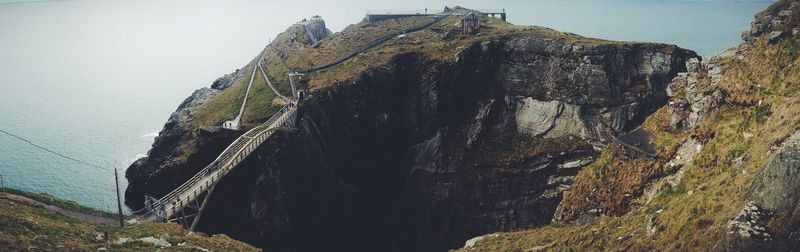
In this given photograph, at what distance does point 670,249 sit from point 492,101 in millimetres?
52134

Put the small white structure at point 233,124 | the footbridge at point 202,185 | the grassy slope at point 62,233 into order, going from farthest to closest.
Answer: the small white structure at point 233,124 < the footbridge at point 202,185 < the grassy slope at point 62,233


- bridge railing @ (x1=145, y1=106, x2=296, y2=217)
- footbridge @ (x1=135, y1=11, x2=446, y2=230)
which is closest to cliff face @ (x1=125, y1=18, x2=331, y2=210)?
bridge railing @ (x1=145, y1=106, x2=296, y2=217)

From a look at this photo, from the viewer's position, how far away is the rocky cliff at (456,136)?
255ft

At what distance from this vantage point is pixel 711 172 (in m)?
47.3

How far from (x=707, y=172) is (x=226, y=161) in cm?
4583

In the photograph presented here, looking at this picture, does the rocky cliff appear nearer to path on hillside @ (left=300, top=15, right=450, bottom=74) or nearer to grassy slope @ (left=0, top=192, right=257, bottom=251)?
path on hillside @ (left=300, top=15, right=450, bottom=74)

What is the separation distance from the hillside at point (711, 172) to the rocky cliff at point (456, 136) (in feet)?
34.4

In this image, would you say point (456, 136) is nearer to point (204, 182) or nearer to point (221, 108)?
point (221, 108)

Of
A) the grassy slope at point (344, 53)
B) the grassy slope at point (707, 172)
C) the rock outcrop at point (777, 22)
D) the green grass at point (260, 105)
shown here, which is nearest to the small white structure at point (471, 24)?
the grassy slope at point (344, 53)

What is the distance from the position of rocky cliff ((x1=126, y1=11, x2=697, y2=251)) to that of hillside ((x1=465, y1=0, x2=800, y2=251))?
10.5 meters

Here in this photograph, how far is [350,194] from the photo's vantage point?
81938mm

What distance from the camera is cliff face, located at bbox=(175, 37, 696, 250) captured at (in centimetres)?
7825

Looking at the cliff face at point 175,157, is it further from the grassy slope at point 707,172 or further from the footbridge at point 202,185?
the grassy slope at point 707,172

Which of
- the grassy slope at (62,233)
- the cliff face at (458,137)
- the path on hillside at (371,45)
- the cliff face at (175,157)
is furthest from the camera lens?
the path on hillside at (371,45)
